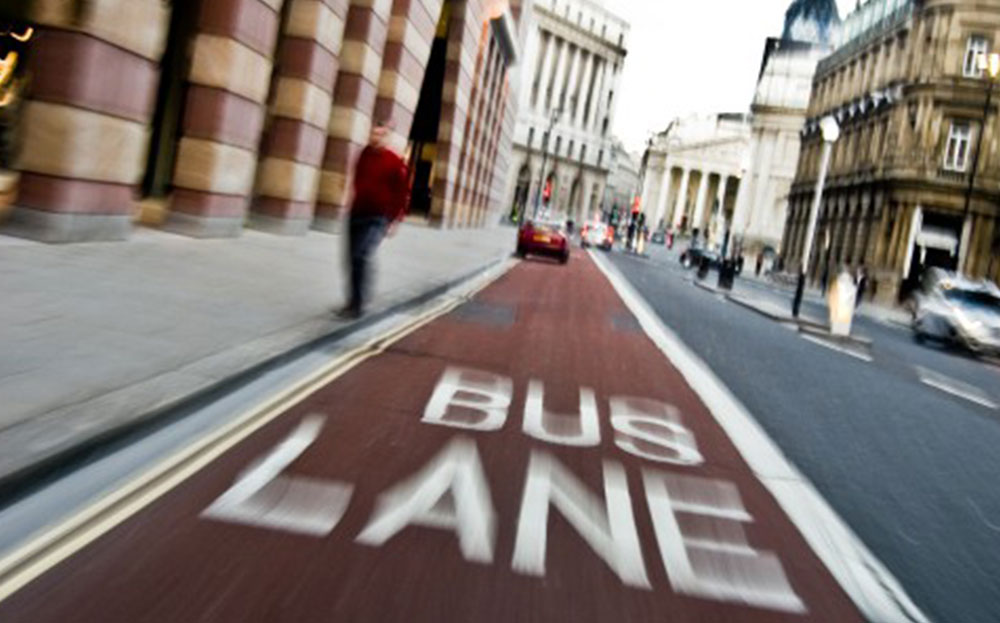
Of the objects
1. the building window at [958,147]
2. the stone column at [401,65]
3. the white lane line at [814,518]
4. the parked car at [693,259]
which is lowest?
the white lane line at [814,518]

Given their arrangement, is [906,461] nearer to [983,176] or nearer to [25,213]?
[25,213]

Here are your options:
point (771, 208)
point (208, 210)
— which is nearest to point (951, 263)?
point (208, 210)

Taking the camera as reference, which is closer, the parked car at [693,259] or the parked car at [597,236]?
the parked car at [693,259]

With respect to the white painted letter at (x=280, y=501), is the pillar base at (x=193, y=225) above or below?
above

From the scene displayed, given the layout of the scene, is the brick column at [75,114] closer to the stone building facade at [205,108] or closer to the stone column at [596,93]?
the stone building facade at [205,108]

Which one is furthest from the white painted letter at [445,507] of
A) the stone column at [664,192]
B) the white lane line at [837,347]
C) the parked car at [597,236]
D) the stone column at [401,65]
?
the stone column at [664,192]

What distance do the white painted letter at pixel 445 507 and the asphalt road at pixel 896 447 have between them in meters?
1.86

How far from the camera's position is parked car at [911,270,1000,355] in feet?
69.8

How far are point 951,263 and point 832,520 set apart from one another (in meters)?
42.0

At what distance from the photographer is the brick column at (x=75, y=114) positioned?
9.63 metres

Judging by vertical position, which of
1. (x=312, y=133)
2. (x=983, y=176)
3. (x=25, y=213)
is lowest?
(x=25, y=213)

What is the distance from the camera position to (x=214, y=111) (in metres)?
13.5

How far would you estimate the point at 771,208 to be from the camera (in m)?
96.9

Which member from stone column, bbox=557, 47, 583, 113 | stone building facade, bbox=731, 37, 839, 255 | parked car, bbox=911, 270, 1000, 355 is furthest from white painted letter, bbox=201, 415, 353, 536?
stone column, bbox=557, 47, 583, 113
